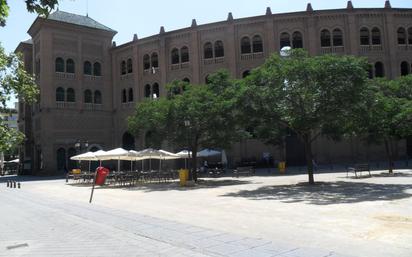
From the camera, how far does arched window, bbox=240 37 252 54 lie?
161ft

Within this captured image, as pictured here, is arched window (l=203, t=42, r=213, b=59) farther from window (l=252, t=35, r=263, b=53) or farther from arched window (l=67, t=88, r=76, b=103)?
arched window (l=67, t=88, r=76, b=103)

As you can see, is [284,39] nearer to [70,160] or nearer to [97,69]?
[97,69]

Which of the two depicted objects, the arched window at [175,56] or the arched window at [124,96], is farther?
the arched window at [124,96]

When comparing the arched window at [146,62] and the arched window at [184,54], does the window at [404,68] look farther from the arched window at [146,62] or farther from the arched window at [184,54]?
the arched window at [146,62]

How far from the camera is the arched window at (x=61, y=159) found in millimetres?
52188

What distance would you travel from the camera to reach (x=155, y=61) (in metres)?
53.7

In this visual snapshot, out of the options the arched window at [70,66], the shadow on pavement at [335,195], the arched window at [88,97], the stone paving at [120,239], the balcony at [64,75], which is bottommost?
the stone paving at [120,239]

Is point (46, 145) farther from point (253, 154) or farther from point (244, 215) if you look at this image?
point (244, 215)

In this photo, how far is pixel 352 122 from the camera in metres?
24.2

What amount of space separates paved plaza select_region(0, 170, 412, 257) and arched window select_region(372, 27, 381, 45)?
33337 mm

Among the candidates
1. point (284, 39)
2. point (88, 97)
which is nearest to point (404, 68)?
point (284, 39)

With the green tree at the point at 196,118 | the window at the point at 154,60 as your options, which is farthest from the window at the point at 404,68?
the window at the point at 154,60

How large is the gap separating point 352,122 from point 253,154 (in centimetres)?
2376

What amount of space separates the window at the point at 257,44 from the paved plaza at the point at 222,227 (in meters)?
32.2
